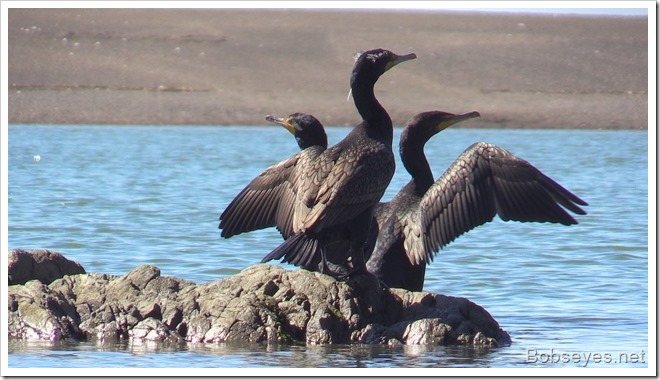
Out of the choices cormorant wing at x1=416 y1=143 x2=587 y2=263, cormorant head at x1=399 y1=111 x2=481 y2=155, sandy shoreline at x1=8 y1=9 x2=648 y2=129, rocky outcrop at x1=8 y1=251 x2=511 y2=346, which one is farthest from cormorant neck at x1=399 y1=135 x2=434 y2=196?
sandy shoreline at x1=8 y1=9 x2=648 y2=129

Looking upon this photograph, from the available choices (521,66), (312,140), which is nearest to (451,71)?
(521,66)

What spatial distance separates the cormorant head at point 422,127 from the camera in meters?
8.62

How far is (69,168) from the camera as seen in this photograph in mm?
20125

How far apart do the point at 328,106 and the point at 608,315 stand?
1928 cm

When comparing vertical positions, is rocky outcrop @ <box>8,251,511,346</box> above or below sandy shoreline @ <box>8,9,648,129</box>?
below

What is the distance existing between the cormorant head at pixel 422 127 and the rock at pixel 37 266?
2.26 meters

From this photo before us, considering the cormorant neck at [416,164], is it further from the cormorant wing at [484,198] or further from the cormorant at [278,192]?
the cormorant at [278,192]

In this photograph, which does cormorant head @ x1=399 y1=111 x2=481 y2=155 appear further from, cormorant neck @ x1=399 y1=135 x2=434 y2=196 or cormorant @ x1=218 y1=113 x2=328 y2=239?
cormorant @ x1=218 y1=113 x2=328 y2=239

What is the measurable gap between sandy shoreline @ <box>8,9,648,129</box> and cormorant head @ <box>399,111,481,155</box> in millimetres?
18369

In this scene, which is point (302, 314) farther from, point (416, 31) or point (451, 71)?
point (416, 31)

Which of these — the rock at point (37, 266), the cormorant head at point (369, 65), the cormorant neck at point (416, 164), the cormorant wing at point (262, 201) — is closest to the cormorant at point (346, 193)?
the cormorant head at point (369, 65)

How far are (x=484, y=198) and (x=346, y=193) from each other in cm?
114

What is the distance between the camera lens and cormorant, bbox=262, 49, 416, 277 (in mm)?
7703

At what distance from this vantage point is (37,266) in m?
8.53
